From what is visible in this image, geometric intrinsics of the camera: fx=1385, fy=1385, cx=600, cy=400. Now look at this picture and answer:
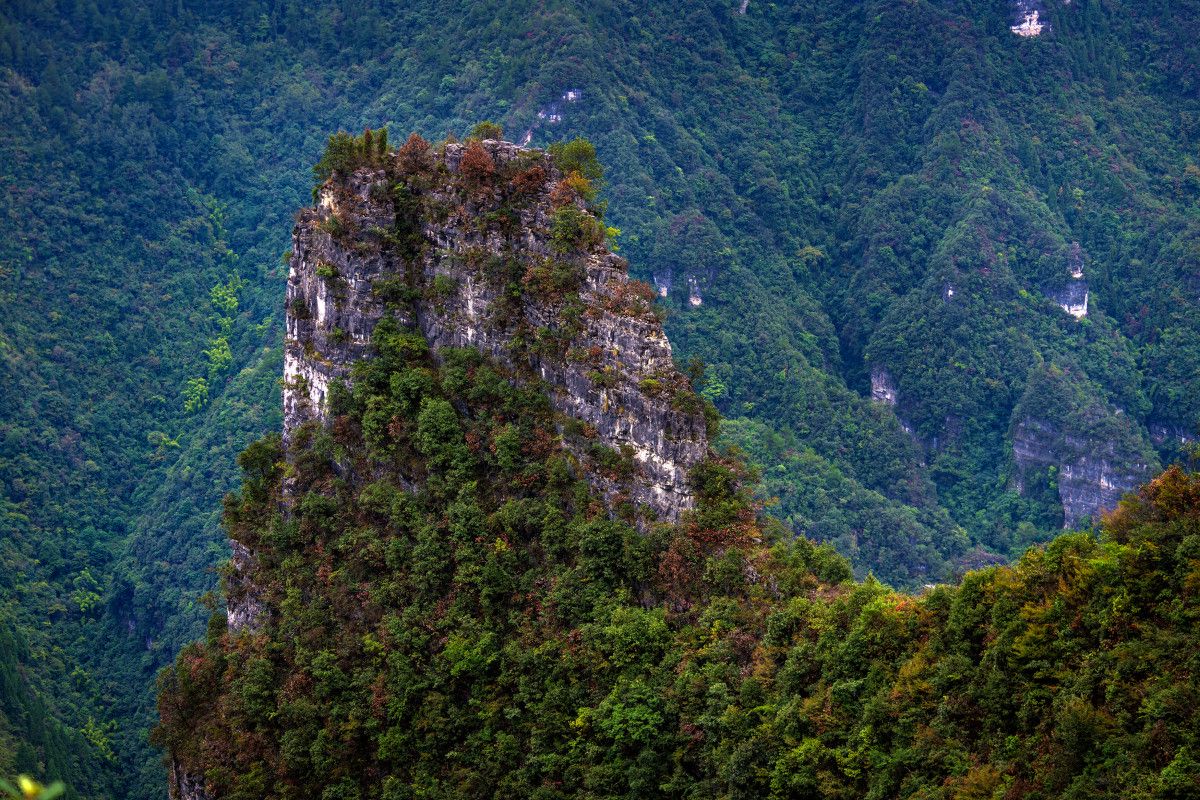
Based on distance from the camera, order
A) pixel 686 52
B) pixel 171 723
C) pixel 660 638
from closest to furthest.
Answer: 1. pixel 660 638
2. pixel 171 723
3. pixel 686 52

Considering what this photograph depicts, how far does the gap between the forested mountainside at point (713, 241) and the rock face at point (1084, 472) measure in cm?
20

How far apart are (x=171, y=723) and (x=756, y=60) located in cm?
9833

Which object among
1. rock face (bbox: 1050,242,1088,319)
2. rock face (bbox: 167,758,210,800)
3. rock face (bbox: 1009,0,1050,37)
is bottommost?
rock face (bbox: 167,758,210,800)

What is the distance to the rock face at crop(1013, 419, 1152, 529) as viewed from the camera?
3775 inches

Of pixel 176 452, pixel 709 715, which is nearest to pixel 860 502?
pixel 176 452

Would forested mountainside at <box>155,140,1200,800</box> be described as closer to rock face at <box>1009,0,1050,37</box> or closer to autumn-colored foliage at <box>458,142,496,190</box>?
autumn-colored foliage at <box>458,142,496,190</box>

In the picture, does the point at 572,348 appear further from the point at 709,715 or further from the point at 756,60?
the point at 756,60

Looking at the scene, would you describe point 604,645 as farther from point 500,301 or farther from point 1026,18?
point 1026,18

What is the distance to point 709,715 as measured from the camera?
31328 millimetres

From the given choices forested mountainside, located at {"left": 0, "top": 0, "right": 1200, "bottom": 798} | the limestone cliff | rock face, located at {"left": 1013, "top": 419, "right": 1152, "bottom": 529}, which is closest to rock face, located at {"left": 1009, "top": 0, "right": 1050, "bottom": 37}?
forested mountainside, located at {"left": 0, "top": 0, "right": 1200, "bottom": 798}

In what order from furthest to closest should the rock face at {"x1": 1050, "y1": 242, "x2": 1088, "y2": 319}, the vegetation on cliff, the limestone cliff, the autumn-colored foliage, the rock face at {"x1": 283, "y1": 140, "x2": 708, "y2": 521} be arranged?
1. the rock face at {"x1": 1050, "y1": 242, "x2": 1088, "y2": 319}
2. the limestone cliff
3. the autumn-colored foliage
4. the rock face at {"x1": 283, "y1": 140, "x2": 708, "y2": 521}
5. the vegetation on cliff

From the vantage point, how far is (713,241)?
105 meters

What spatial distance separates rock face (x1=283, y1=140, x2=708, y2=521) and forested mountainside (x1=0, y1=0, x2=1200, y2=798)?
125 ft

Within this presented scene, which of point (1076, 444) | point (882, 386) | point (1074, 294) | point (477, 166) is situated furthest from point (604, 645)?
point (1074, 294)
